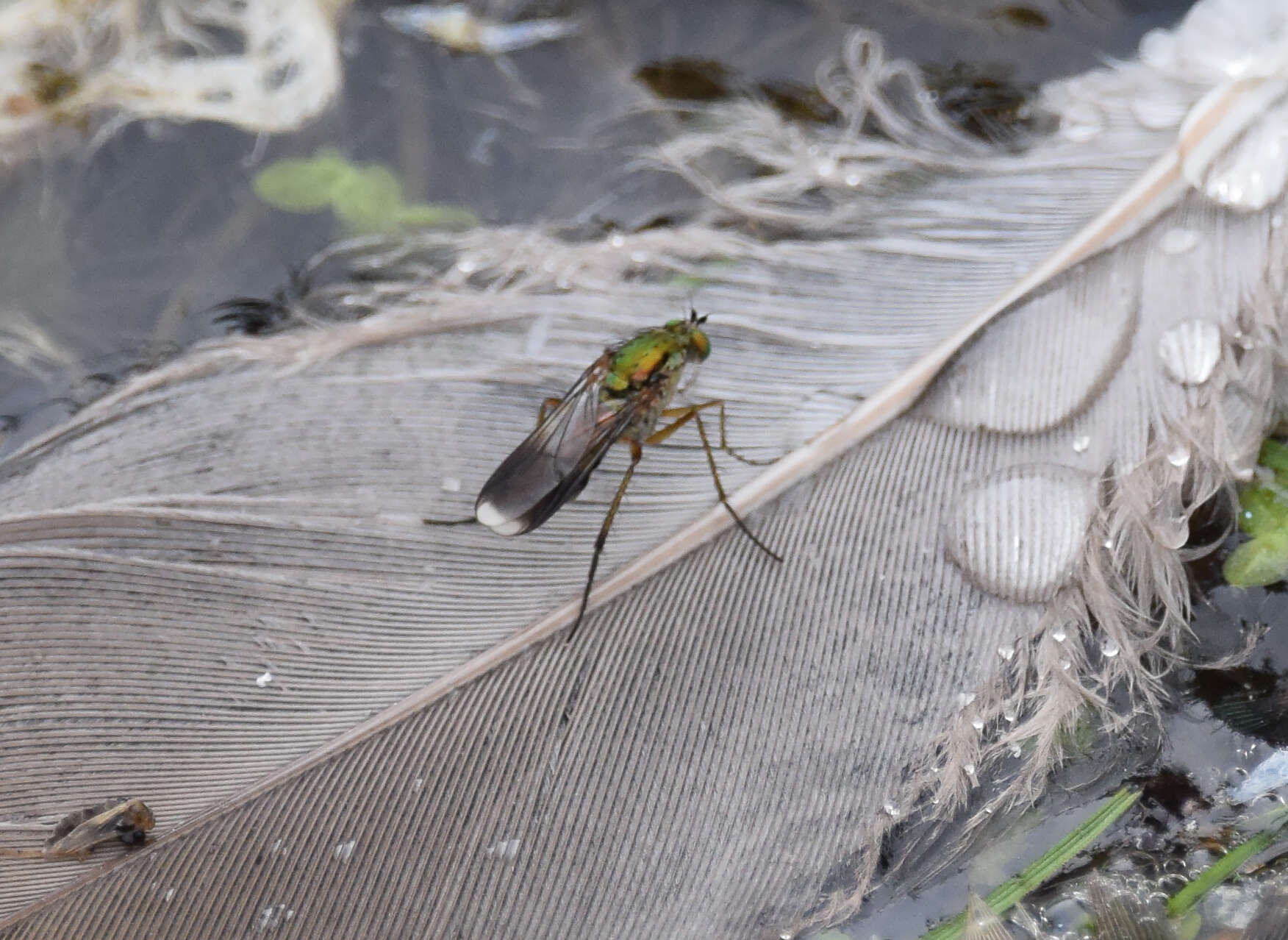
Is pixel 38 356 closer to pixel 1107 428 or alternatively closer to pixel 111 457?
pixel 111 457

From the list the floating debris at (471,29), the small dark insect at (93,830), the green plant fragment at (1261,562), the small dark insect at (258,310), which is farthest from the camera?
the floating debris at (471,29)

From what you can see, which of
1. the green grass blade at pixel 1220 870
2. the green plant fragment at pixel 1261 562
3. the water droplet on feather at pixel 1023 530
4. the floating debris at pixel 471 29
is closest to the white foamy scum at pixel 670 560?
the water droplet on feather at pixel 1023 530

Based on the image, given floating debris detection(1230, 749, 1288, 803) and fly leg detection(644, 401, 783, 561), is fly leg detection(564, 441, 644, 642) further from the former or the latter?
floating debris detection(1230, 749, 1288, 803)

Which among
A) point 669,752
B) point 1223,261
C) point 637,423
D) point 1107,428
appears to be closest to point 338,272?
point 637,423

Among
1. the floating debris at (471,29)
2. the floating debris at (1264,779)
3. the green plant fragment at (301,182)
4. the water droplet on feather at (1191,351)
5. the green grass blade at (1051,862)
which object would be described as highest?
the floating debris at (471,29)

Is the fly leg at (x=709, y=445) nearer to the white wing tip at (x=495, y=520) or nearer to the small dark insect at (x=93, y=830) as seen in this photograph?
the white wing tip at (x=495, y=520)

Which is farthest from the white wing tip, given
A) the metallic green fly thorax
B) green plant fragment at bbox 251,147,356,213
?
green plant fragment at bbox 251,147,356,213

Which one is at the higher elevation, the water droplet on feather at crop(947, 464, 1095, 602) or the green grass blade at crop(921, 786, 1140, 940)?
the water droplet on feather at crop(947, 464, 1095, 602)
